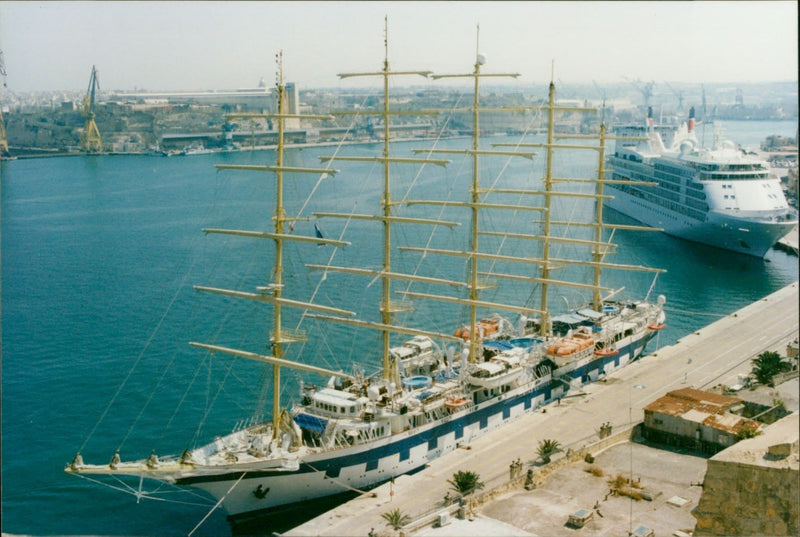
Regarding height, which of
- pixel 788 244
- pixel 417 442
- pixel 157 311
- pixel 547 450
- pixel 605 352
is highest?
pixel 788 244

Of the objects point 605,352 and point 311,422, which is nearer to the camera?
point 311,422

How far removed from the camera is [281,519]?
2734 cm

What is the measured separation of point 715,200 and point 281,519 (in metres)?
56.0

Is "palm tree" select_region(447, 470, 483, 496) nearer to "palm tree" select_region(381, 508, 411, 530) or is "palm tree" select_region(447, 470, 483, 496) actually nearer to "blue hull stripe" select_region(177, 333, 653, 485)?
"palm tree" select_region(381, 508, 411, 530)

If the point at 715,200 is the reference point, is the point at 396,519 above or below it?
below

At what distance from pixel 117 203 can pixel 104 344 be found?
51.3 m

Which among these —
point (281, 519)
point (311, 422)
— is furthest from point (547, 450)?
point (281, 519)

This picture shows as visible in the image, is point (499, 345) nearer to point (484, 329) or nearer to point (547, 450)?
point (484, 329)

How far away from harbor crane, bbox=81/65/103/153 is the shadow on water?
12632cm

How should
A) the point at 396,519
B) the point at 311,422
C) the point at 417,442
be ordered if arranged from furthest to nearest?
the point at 417,442 → the point at 311,422 → the point at 396,519

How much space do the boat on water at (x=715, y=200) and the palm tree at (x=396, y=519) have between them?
1684 inches

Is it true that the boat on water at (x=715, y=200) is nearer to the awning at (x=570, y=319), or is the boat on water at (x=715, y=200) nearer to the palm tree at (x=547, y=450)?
the awning at (x=570, y=319)

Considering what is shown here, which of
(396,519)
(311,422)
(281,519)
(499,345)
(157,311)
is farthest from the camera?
(157,311)

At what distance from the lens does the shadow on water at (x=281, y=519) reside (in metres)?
26.8
